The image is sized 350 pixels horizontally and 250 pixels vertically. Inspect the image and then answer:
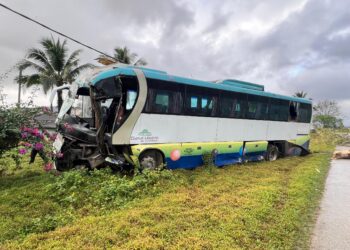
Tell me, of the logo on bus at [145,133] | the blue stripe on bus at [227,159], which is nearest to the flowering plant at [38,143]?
the logo on bus at [145,133]

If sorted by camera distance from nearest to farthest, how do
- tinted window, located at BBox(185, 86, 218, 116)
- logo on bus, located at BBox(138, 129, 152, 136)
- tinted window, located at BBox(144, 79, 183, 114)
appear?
1. logo on bus, located at BBox(138, 129, 152, 136)
2. tinted window, located at BBox(144, 79, 183, 114)
3. tinted window, located at BBox(185, 86, 218, 116)

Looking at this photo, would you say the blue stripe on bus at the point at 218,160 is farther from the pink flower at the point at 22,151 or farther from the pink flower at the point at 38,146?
the pink flower at the point at 22,151

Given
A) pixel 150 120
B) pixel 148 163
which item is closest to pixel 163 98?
pixel 150 120

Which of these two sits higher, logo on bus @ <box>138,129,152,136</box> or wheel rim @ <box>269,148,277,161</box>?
logo on bus @ <box>138,129,152,136</box>

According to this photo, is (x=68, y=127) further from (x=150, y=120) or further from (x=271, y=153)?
(x=271, y=153)

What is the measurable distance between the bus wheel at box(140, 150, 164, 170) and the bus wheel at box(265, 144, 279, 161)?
7.44m

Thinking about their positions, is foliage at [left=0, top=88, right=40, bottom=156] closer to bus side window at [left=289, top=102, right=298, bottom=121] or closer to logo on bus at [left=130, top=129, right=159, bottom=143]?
logo on bus at [left=130, top=129, right=159, bottom=143]

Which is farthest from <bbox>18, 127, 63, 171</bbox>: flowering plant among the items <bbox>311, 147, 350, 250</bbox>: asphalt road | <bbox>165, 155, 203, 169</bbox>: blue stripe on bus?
<bbox>311, 147, 350, 250</bbox>: asphalt road

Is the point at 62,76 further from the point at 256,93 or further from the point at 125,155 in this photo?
the point at 125,155

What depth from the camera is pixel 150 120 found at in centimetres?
939

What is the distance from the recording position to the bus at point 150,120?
8.92 meters

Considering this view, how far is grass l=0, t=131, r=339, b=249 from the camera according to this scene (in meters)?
4.69

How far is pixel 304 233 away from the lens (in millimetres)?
5363

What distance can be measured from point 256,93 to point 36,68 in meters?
20.3
